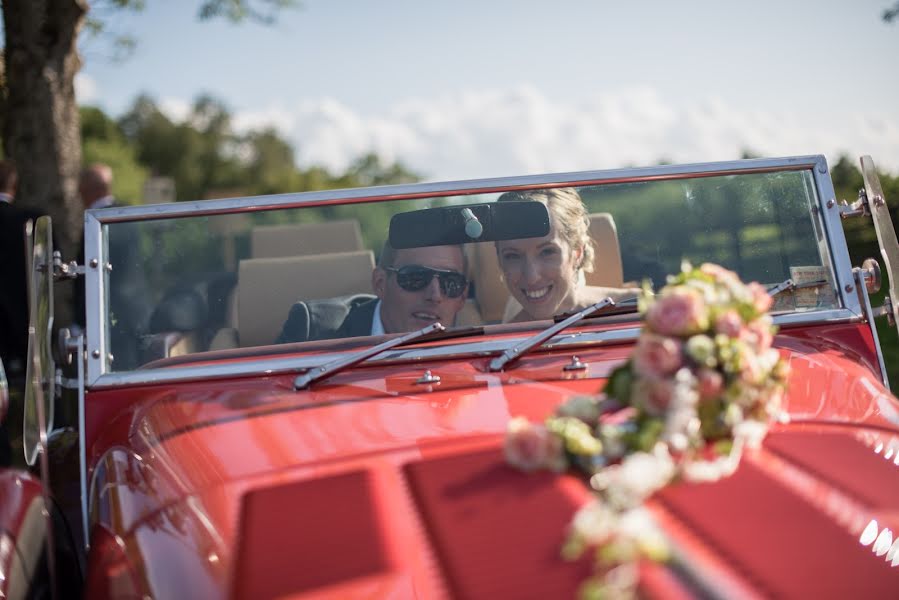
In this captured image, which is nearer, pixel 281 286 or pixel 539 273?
pixel 539 273

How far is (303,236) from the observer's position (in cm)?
428

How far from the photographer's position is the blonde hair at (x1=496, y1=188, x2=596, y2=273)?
2723mm

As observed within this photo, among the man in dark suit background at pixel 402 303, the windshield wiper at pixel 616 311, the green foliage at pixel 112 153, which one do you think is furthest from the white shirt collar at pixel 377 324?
the green foliage at pixel 112 153

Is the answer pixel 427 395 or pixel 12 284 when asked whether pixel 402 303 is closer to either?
pixel 427 395

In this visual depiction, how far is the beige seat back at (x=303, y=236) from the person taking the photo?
365 cm

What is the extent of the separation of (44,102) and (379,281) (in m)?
5.13

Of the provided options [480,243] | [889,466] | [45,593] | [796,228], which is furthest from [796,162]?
[45,593]

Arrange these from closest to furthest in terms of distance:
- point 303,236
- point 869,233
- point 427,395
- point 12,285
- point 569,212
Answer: point 427,395 → point 569,212 → point 869,233 → point 303,236 → point 12,285

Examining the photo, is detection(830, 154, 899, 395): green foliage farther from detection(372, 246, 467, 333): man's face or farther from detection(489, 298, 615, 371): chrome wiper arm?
detection(372, 246, 467, 333): man's face

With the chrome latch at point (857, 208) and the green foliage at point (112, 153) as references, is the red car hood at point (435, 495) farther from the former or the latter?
the green foliage at point (112, 153)

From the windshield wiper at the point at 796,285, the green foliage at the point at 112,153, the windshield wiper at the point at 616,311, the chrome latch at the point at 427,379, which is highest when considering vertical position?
the green foliage at the point at 112,153

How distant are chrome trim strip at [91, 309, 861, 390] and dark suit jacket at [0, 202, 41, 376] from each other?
2981 mm

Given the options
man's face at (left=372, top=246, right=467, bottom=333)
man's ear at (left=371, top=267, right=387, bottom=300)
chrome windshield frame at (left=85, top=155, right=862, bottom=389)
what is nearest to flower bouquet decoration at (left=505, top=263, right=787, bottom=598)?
chrome windshield frame at (left=85, top=155, right=862, bottom=389)

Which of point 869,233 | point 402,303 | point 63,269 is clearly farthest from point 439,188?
point 869,233
